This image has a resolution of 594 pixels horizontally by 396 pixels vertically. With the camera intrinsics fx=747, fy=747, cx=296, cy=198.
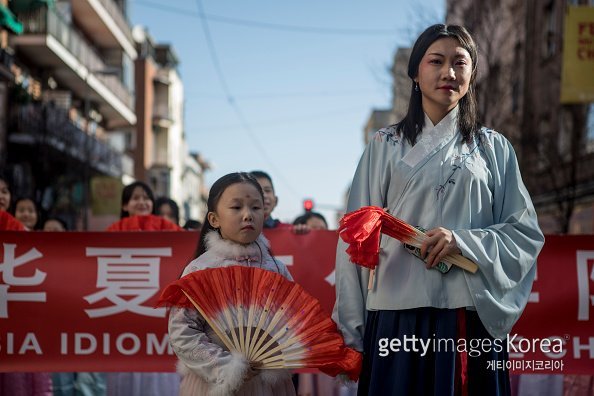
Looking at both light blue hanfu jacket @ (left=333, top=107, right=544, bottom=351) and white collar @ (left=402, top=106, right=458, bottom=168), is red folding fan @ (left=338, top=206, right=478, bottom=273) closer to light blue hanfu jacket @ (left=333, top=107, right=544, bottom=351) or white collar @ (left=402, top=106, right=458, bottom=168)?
light blue hanfu jacket @ (left=333, top=107, right=544, bottom=351)

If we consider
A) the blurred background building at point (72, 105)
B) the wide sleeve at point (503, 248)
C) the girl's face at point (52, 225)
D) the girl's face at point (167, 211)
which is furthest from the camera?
the blurred background building at point (72, 105)

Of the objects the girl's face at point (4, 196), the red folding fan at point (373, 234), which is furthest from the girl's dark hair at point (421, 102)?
the girl's face at point (4, 196)

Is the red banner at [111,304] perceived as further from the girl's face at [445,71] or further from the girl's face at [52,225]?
the girl's face at [445,71]

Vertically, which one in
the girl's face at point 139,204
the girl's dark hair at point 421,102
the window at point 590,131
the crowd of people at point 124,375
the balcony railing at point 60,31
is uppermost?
the balcony railing at point 60,31

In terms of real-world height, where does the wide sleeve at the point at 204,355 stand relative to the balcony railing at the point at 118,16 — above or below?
below

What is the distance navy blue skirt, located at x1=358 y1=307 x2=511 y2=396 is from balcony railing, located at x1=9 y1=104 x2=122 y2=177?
20.5 m

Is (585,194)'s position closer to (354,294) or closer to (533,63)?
(533,63)

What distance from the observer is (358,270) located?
9.20 feet

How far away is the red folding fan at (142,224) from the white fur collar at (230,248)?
2309mm

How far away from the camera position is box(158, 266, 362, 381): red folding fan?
9.59 ft

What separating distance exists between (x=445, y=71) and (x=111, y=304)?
2.92 meters

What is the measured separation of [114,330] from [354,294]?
2435 mm

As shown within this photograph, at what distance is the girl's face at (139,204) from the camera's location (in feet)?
18.8

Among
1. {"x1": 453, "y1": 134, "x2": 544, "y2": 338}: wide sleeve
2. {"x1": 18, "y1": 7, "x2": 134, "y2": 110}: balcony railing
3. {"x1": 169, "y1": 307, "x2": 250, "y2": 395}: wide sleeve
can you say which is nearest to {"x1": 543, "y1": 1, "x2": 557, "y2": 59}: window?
{"x1": 18, "y1": 7, "x2": 134, "y2": 110}: balcony railing
